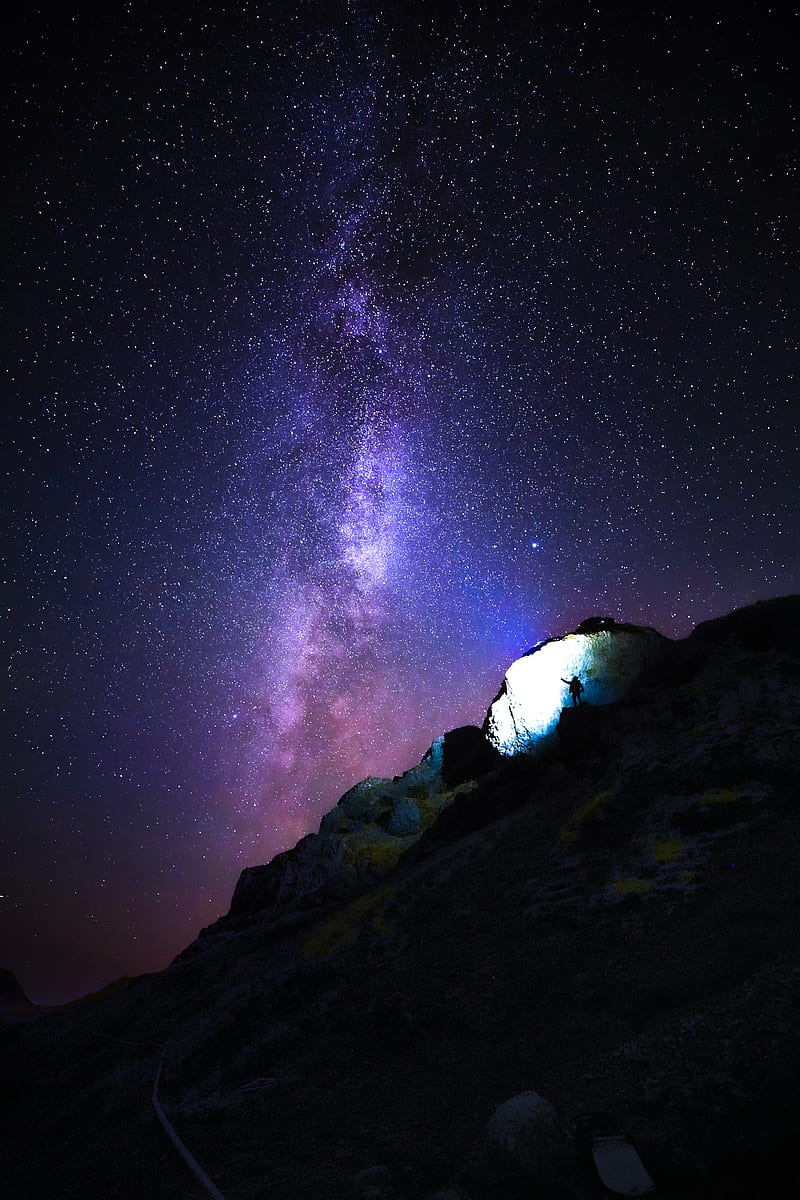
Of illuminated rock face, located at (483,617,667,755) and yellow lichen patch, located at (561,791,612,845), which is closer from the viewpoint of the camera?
yellow lichen patch, located at (561,791,612,845)

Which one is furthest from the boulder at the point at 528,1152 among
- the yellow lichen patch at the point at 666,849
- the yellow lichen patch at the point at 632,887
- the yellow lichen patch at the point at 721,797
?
the yellow lichen patch at the point at 721,797

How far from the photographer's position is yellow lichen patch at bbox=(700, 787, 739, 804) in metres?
15.8

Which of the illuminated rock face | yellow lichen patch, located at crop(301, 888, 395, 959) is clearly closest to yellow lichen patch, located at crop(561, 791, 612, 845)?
yellow lichen patch, located at crop(301, 888, 395, 959)

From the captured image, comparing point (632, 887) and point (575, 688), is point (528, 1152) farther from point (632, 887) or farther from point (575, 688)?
point (575, 688)

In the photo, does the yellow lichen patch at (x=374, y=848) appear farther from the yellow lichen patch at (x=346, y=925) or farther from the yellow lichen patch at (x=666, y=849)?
the yellow lichen patch at (x=666, y=849)

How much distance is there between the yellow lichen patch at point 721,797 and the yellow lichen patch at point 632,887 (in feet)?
11.0

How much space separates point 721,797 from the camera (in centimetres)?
1602

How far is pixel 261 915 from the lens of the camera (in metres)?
30.6

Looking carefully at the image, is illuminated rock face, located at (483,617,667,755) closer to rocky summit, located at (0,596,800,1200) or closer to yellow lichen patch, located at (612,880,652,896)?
rocky summit, located at (0,596,800,1200)

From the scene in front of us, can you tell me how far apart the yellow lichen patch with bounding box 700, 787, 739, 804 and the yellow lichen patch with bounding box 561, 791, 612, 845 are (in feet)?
10.5

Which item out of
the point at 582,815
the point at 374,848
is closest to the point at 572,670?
the point at 582,815

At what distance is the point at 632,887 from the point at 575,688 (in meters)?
13.2

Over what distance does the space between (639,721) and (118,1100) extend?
22.1 meters

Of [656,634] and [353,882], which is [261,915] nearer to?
[353,882]
